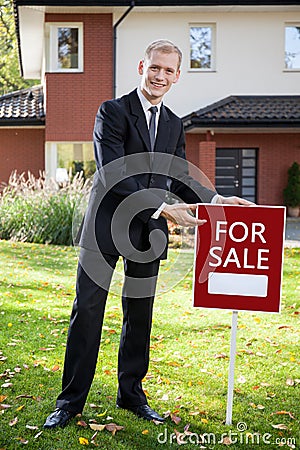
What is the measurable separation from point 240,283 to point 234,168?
18.0 m

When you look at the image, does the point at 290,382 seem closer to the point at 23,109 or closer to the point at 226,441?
the point at 226,441

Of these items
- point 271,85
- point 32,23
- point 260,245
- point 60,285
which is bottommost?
Result: point 60,285

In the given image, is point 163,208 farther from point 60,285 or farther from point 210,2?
point 210,2

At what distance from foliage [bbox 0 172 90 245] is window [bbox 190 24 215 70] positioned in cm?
786

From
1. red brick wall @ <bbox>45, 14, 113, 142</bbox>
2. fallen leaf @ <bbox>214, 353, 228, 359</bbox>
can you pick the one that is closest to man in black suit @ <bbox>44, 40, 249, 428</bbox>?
fallen leaf @ <bbox>214, 353, 228, 359</bbox>

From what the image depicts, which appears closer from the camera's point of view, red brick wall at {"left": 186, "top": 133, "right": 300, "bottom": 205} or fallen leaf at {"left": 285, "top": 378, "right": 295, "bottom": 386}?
fallen leaf at {"left": 285, "top": 378, "right": 295, "bottom": 386}

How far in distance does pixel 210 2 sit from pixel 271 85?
116 inches

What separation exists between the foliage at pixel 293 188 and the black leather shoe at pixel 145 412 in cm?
1705

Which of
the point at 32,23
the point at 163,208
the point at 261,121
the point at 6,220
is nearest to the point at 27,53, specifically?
the point at 32,23

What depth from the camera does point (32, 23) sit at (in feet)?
70.4

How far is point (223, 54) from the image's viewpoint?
70.3 feet

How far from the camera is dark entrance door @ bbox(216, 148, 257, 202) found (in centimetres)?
2194

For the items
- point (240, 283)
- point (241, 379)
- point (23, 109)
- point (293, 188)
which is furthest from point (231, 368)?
point (23, 109)

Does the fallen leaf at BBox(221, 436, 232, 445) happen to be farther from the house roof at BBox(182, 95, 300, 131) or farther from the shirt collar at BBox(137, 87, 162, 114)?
the house roof at BBox(182, 95, 300, 131)
